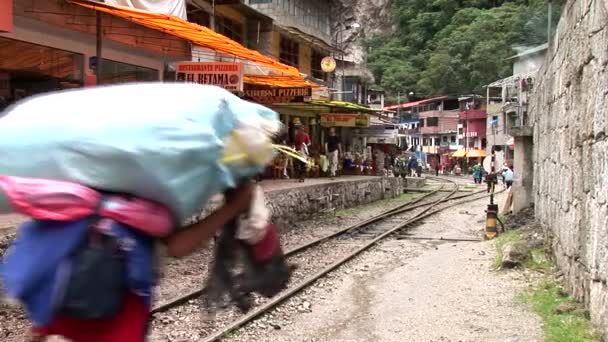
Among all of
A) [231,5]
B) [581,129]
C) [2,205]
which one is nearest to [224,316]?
[581,129]

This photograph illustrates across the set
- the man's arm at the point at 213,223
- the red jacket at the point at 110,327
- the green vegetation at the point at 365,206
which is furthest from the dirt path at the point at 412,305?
the green vegetation at the point at 365,206

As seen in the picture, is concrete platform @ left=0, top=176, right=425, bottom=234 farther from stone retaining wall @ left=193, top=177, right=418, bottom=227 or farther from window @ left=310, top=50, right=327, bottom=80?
window @ left=310, top=50, right=327, bottom=80

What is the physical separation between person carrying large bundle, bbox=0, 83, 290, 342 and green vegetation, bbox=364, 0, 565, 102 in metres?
58.5

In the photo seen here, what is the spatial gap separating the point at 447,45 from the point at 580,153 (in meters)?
66.0

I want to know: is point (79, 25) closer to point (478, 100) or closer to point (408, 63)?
point (478, 100)

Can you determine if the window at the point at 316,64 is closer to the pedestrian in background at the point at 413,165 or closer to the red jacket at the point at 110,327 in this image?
the pedestrian in background at the point at 413,165

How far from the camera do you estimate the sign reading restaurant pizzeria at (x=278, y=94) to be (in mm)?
15617

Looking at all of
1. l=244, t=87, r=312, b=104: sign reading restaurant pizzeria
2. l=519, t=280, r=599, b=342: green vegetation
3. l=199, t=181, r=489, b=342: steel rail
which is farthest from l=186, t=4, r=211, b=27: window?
l=519, t=280, r=599, b=342: green vegetation

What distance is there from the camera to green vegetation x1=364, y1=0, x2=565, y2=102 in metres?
62.3

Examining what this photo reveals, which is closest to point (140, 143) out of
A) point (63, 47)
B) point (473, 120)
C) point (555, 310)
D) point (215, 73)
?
point (555, 310)

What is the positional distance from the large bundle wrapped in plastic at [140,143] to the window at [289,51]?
2355cm

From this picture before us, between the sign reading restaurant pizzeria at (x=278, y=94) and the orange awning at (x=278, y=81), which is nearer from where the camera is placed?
the sign reading restaurant pizzeria at (x=278, y=94)

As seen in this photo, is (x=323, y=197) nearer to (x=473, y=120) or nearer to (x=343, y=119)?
(x=343, y=119)

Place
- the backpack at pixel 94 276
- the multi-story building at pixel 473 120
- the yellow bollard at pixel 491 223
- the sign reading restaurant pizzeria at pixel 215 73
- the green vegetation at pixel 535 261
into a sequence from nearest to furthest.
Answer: the backpack at pixel 94 276
the green vegetation at pixel 535 261
the sign reading restaurant pizzeria at pixel 215 73
the yellow bollard at pixel 491 223
the multi-story building at pixel 473 120
